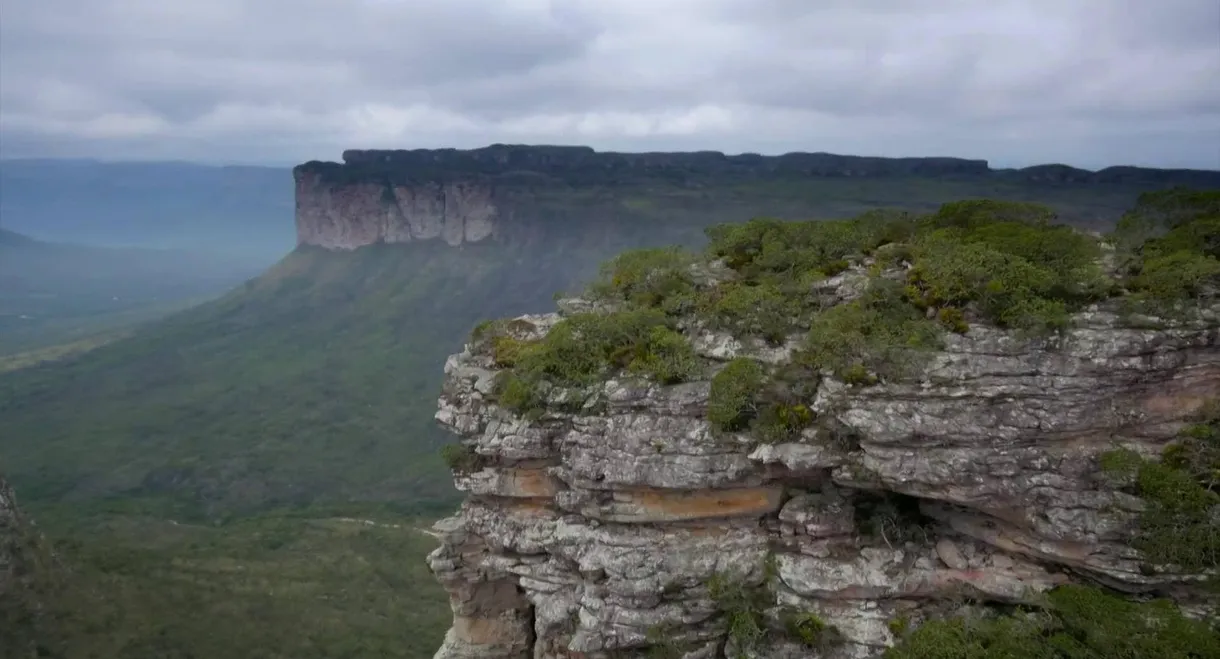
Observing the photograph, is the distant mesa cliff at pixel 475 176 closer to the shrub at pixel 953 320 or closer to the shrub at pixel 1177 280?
the shrub at pixel 1177 280

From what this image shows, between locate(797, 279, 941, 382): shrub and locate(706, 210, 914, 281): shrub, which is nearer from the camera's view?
locate(797, 279, 941, 382): shrub

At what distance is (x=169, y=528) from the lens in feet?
190

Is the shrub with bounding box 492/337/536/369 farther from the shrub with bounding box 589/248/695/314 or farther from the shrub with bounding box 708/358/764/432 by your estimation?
the shrub with bounding box 708/358/764/432

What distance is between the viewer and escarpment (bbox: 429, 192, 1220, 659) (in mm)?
17016

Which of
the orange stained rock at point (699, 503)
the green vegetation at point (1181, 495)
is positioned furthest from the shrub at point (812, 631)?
the green vegetation at point (1181, 495)

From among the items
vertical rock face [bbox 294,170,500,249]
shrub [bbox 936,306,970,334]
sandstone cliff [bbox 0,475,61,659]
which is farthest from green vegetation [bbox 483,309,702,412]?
vertical rock face [bbox 294,170,500,249]

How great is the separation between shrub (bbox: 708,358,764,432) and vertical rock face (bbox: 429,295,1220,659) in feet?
1.21

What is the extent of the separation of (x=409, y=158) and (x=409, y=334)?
4008cm

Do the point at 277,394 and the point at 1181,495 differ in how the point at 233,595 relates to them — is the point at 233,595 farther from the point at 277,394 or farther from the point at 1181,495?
the point at 277,394

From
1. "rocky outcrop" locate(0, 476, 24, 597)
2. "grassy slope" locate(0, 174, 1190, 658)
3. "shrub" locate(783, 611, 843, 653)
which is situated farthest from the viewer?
A: "grassy slope" locate(0, 174, 1190, 658)

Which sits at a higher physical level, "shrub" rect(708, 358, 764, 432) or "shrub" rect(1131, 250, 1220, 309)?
"shrub" rect(1131, 250, 1220, 309)

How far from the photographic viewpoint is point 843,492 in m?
19.5

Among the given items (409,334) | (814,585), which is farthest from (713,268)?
(409,334)

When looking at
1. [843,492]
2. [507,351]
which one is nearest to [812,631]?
[843,492]
